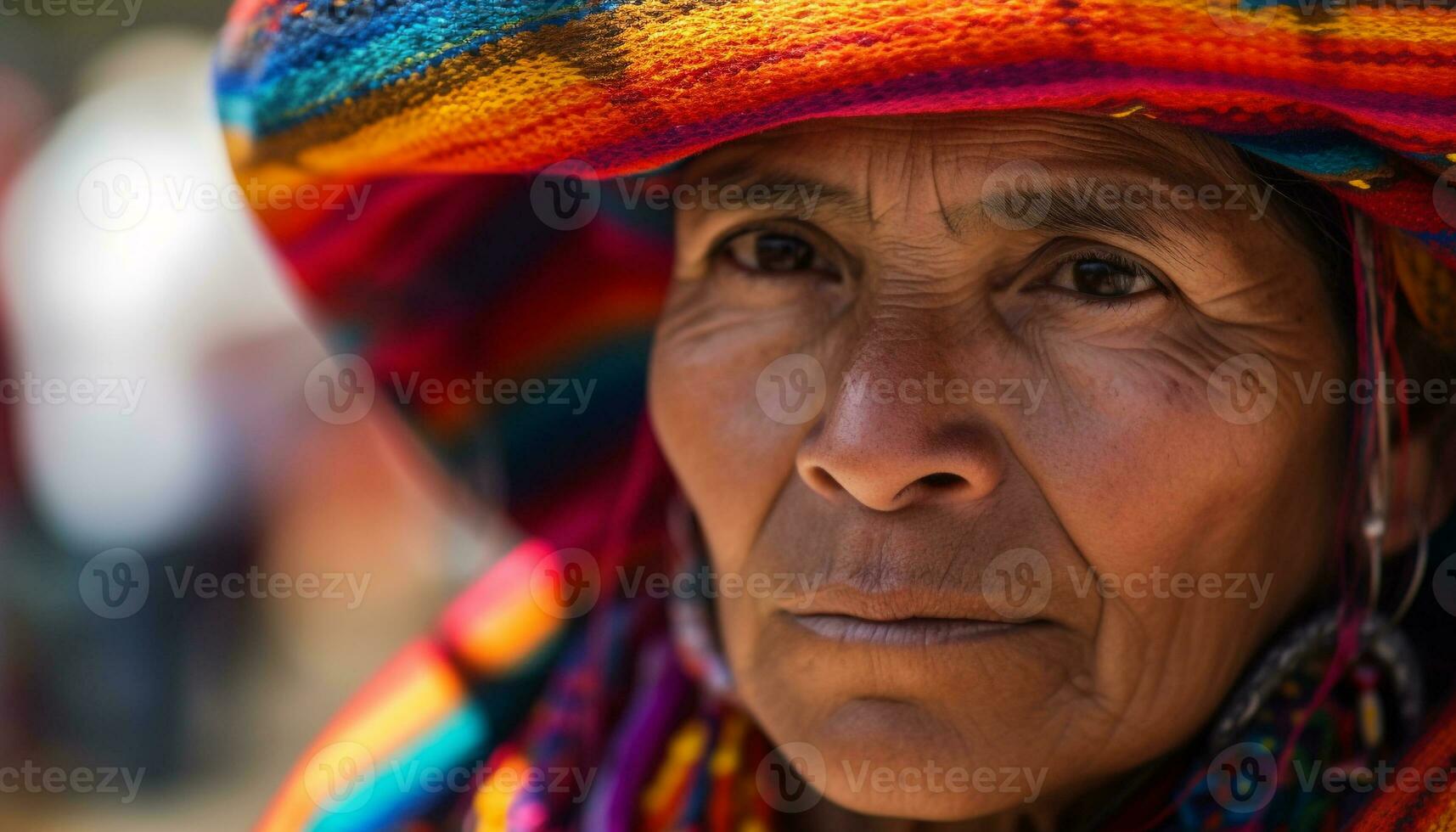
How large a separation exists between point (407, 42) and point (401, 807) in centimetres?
109

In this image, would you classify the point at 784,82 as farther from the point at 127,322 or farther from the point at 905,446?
the point at 127,322

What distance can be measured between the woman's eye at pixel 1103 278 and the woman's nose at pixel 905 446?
16 cm

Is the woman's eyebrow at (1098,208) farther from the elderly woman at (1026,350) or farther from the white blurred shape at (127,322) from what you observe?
the white blurred shape at (127,322)

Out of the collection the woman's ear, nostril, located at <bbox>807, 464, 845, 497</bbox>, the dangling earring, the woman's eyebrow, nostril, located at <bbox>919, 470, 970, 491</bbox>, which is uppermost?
the woman's eyebrow

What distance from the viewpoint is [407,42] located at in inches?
54.4

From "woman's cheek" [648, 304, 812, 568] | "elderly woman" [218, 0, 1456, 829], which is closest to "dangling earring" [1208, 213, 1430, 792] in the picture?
"elderly woman" [218, 0, 1456, 829]

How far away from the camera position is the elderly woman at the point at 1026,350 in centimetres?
121

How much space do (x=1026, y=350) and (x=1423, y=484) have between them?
1.72ft

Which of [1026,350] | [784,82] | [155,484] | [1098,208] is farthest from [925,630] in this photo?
[155,484]

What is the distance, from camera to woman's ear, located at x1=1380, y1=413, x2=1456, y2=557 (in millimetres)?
1555

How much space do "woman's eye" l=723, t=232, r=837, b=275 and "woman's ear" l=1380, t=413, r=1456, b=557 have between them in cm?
67

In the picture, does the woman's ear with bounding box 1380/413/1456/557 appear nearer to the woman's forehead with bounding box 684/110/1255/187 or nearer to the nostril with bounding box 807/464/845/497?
the woman's forehead with bounding box 684/110/1255/187

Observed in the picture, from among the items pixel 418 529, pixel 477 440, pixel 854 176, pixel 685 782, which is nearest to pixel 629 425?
pixel 477 440

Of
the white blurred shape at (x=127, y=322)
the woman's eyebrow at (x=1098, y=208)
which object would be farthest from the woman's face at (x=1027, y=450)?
the white blurred shape at (x=127, y=322)
